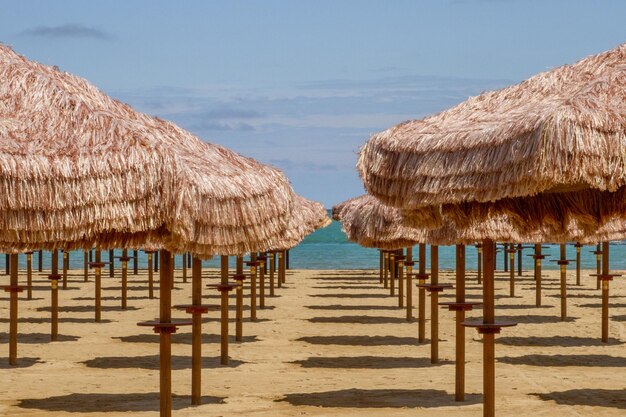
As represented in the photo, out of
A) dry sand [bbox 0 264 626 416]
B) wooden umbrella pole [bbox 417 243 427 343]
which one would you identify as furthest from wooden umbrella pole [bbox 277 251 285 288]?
wooden umbrella pole [bbox 417 243 427 343]

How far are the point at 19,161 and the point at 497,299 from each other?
2085 cm

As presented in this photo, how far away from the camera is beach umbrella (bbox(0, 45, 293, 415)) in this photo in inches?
343

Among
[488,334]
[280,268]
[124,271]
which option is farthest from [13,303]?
[280,268]

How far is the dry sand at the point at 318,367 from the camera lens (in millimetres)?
12414

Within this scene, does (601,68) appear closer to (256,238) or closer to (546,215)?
(546,215)

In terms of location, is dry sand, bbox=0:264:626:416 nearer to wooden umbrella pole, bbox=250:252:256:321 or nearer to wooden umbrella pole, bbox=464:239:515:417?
wooden umbrella pole, bbox=250:252:256:321

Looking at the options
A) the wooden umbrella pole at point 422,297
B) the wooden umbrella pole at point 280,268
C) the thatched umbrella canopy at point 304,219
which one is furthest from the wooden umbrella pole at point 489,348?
the wooden umbrella pole at point 280,268

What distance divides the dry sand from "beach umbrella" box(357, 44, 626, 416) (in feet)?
7.69

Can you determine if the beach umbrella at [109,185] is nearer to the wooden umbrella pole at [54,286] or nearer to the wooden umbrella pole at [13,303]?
the wooden umbrella pole at [13,303]

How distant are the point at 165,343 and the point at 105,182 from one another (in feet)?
5.70

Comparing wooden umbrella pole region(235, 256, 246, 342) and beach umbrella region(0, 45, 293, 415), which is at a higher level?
beach umbrella region(0, 45, 293, 415)

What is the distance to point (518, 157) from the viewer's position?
27.4ft

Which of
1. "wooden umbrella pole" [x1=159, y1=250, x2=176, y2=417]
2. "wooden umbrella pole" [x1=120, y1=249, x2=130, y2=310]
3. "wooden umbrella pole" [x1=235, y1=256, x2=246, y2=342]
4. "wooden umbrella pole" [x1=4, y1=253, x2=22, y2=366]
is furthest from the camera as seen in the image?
"wooden umbrella pole" [x1=120, y1=249, x2=130, y2=310]

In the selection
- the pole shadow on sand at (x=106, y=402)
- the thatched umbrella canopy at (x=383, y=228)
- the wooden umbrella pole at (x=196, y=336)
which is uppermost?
the thatched umbrella canopy at (x=383, y=228)
